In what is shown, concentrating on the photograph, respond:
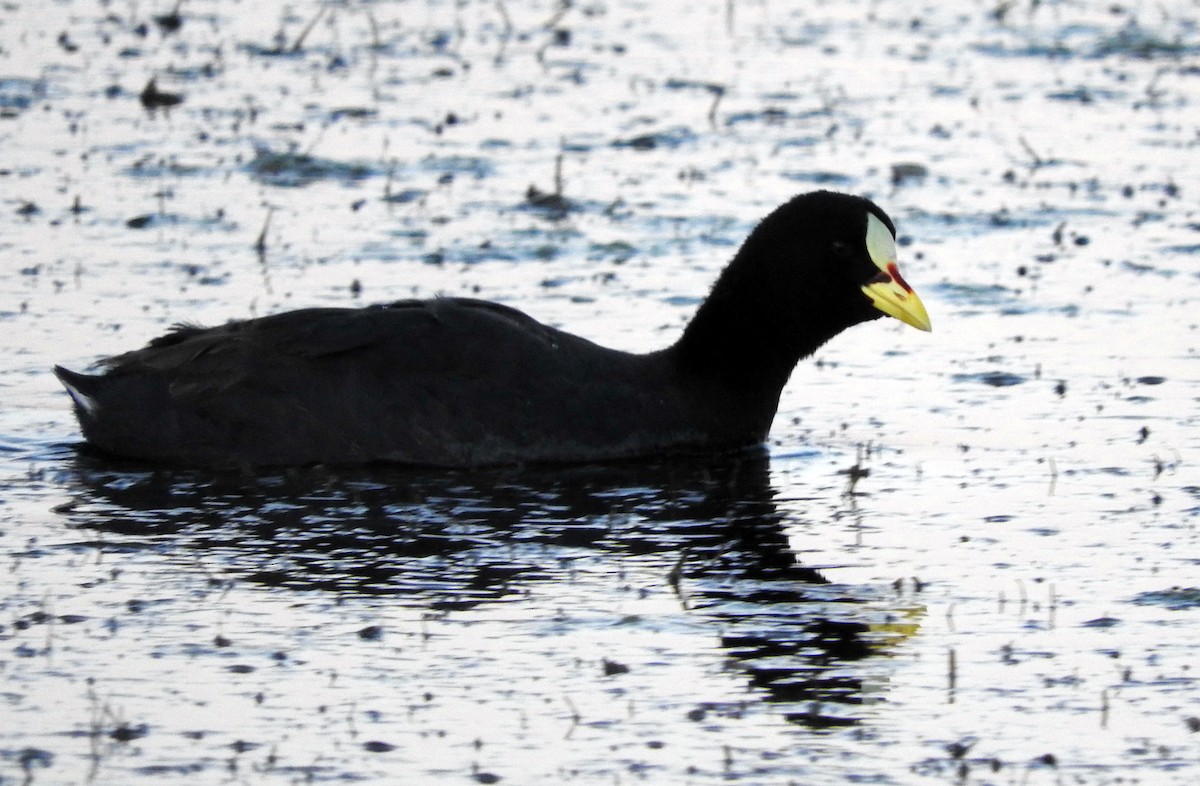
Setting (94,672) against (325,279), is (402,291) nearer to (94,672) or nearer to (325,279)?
(325,279)

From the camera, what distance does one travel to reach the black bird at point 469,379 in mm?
9672

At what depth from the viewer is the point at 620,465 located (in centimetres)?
991

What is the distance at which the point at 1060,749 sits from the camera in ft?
21.8

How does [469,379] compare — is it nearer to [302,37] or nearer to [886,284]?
[886,284]

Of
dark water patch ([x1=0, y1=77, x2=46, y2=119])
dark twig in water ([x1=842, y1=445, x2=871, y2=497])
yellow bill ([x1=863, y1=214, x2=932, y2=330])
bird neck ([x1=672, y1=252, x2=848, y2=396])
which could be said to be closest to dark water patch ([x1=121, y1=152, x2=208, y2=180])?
dark water patch ([x1=0, y1=77, x2=46, y2=119])

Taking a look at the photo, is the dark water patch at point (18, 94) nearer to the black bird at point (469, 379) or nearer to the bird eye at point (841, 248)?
the black bird at point (469, 379)

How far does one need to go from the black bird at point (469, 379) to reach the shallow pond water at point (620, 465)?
17 centimetres

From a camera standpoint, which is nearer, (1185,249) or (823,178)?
(1185,249)

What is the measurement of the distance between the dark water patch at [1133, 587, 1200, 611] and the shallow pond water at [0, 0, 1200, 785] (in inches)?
0.8

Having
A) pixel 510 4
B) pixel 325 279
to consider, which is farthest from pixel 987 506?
pixel 510 4

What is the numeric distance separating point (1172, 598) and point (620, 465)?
2.66m

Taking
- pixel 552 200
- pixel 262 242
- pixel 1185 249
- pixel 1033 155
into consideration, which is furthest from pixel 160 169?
pixel 1185 249

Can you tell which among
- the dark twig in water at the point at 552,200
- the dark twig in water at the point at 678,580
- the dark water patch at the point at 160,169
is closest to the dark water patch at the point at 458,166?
the dark twig in water at the point at 552,200

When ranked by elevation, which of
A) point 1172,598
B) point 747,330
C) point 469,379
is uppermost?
point 747,330
